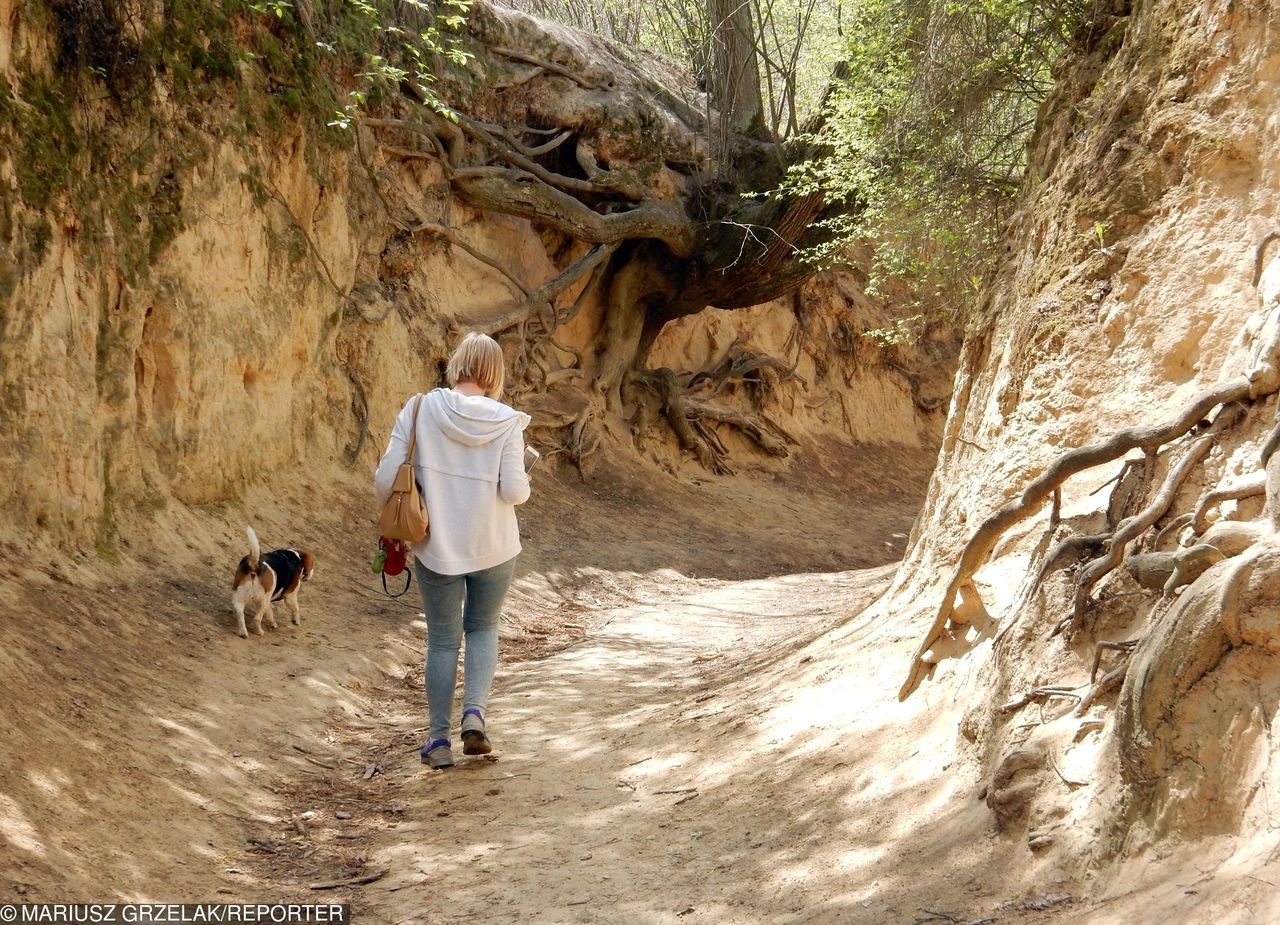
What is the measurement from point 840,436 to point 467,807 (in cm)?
1668

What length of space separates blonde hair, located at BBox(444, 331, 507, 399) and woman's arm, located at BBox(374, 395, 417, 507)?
266mm

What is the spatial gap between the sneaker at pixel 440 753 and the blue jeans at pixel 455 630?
0.12 ft

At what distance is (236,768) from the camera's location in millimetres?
4984

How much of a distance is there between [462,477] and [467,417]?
0.26m

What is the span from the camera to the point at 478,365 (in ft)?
16.6

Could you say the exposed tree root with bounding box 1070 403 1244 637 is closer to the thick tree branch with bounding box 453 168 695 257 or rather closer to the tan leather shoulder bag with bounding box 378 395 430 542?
the tan leather shoulder bag with bounding box 378 395 430 542

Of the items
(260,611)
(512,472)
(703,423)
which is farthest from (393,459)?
(703,423)

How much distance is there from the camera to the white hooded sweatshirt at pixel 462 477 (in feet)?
16.1

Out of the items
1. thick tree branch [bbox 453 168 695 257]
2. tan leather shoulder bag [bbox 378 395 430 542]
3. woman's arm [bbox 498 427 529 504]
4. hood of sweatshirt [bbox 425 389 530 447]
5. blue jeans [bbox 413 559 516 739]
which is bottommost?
blue jeans [bbox 413 559 516 739]

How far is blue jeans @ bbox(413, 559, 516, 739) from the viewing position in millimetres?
4980

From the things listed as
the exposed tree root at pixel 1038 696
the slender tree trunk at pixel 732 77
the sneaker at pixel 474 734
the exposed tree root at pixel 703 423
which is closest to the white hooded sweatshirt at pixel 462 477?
the sneaker at pixel 474 734

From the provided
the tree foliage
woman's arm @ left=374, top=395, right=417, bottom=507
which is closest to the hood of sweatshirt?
woman's arm @ left=374, top=395, right=417, bottom=507

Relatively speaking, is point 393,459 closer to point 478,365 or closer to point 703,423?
point 478,365

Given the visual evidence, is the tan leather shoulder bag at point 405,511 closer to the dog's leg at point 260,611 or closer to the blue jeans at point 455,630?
the blue jeans at point 455,630
